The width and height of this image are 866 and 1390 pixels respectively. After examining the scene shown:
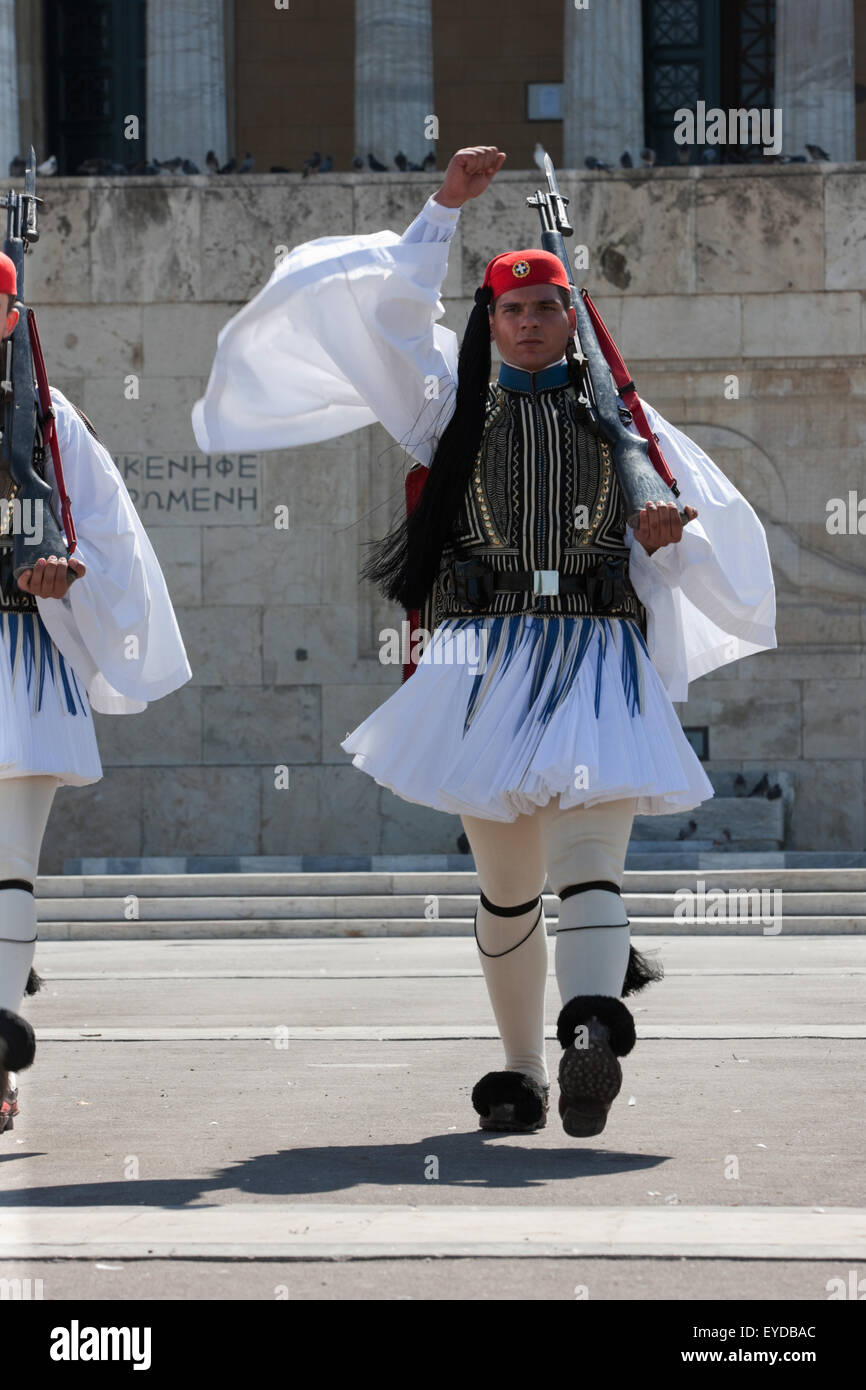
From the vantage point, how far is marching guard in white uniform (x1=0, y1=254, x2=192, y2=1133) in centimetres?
548

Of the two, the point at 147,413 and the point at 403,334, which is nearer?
the point at 403,334

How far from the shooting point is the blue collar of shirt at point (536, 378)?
5.70m

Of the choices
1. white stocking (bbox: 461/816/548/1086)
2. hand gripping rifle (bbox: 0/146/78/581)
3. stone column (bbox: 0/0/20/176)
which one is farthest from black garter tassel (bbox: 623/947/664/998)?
stone column (bbox: 0/0/20/176)

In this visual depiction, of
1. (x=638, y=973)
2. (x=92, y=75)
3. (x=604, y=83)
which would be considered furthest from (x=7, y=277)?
(x=92, y=75)

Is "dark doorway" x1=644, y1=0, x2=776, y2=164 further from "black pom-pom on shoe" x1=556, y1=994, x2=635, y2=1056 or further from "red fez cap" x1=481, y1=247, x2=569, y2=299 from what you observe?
"black pom-pom on shoe" x1=556, y1=994, x2=635, y2=1056

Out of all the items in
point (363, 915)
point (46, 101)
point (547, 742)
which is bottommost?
point (363, 915)

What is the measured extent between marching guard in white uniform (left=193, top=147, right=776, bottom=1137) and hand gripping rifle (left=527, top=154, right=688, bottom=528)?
0.05m

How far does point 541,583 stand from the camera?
18.1 feet

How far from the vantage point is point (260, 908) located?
14.7 meters

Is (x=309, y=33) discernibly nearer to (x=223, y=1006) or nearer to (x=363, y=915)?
(x=363, y=915)

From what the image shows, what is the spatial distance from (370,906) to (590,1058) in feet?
31.7

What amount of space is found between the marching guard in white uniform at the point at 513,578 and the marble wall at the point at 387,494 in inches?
539
